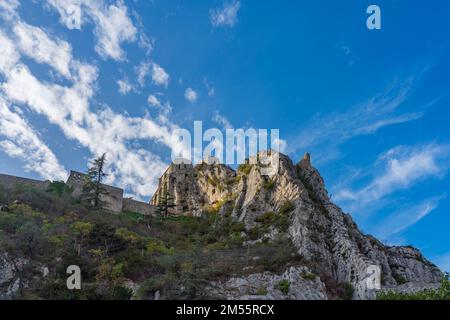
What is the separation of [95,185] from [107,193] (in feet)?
7.35

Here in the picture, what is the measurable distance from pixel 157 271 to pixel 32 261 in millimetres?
9063

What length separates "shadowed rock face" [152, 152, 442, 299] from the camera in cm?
3219

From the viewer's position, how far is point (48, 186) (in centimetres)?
5512

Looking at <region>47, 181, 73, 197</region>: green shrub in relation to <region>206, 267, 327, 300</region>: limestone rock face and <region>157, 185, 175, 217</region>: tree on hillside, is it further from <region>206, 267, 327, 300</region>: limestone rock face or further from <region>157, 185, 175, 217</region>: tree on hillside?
<region>206, 267, 327, 300</region>: limestone rock face

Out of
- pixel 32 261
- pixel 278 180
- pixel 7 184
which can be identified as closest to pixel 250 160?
pixel 278 180

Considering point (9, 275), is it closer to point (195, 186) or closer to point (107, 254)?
point (107, 254)

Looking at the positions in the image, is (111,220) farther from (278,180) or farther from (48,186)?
(278,180)

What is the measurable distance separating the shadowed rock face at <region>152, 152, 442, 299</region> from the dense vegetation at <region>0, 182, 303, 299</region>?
2.42 meters

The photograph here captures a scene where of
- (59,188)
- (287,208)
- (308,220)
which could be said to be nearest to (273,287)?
(308,220)

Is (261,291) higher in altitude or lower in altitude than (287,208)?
lower

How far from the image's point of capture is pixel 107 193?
57844 mm

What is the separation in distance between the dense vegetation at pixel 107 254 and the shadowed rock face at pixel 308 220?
2.42 meters

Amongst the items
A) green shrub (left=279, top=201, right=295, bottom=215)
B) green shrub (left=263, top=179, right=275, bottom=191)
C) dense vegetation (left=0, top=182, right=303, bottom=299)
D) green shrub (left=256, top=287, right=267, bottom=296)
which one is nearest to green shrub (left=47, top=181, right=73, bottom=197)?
dense vegetation (left=0, top=182, right=303, bottom=299)

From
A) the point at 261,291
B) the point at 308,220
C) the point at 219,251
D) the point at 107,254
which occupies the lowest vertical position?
the point at 261,291
